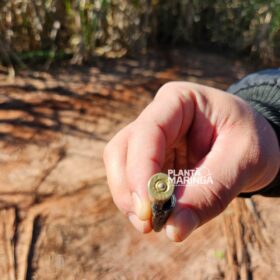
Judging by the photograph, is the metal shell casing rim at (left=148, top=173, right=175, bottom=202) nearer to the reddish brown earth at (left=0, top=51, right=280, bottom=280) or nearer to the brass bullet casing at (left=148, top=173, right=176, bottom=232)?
the brass bullet casing at (left=148, top=173, right=176, bottom=232)

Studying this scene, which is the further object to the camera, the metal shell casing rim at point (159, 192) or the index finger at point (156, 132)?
the index finger at point (156, 132)

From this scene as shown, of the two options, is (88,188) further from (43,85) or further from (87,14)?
(87,14)

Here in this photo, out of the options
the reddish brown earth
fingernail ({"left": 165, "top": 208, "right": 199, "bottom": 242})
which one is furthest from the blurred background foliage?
fingernail ({"left": 165, "top": 208, "right": 199, "bottom": 242})

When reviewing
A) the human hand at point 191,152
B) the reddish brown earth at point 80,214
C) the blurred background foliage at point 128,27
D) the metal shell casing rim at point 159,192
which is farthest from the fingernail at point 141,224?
the blurred background foliage at point 128,27

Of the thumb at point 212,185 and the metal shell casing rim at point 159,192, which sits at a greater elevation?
the metal shell casing rim at point 159,192

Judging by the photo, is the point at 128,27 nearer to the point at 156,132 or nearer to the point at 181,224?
the point at 156,132

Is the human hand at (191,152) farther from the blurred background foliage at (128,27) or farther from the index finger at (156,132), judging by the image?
the blurred background foliage at (128,27)

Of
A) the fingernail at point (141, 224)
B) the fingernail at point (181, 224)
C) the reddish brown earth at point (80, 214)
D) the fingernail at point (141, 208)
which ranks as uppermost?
the fingernail at point (141, 208)

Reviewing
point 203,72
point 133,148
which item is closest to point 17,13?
point 203,72
